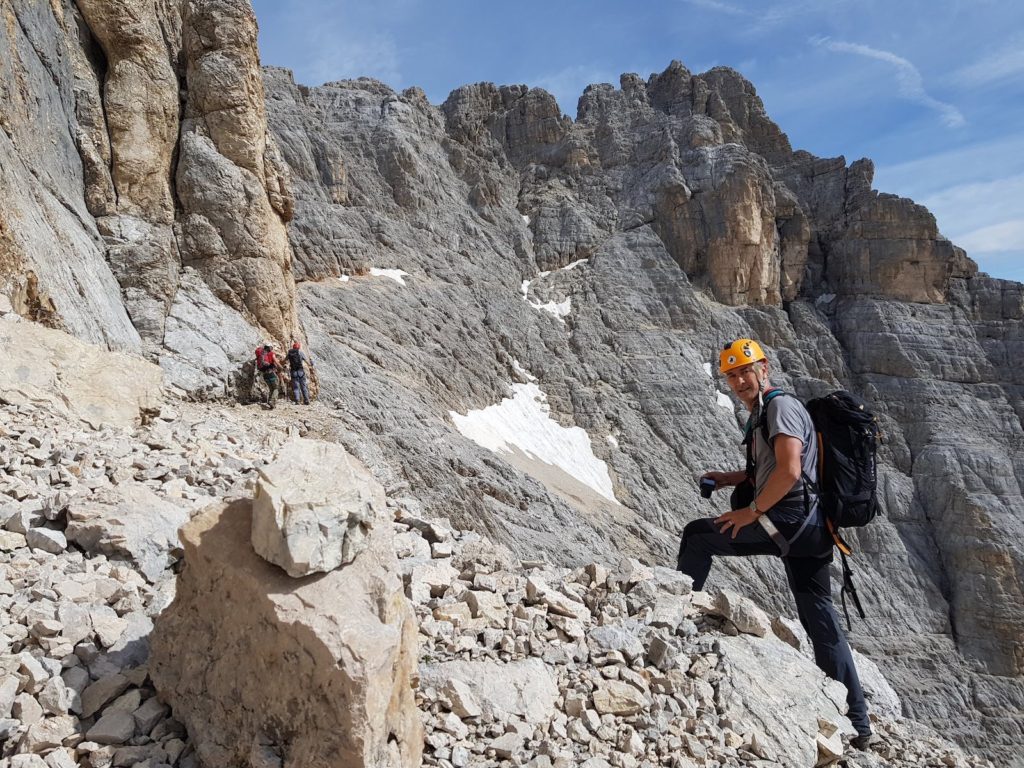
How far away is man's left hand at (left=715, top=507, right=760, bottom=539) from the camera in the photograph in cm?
444

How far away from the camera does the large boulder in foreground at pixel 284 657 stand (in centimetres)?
283

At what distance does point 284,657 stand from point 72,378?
694 centimetres

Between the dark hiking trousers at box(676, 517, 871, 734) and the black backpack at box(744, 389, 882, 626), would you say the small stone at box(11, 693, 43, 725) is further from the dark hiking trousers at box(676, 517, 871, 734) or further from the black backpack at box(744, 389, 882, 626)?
the black backpack at box(744, 389, 882, 626)

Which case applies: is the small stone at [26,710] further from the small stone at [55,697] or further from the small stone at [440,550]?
the small stone at [440,550]

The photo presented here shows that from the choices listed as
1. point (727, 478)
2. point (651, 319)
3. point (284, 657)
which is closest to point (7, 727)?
point (284, 657)

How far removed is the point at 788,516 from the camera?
14.3 feet

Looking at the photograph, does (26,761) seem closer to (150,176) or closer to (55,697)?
(55,697)

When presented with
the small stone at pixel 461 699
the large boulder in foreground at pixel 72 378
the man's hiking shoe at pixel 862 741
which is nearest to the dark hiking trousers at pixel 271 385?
the large boulder in foreground at pixel 72 378

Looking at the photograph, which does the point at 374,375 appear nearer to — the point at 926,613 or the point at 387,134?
the point at 387,134

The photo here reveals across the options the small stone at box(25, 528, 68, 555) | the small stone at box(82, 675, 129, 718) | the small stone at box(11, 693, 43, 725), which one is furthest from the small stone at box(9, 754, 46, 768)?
the small stone at box(25, 528, 68, 555)

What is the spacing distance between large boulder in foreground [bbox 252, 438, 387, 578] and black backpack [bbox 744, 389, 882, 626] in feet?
9.61

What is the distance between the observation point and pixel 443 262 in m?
47.4

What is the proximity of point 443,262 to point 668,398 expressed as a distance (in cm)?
1981

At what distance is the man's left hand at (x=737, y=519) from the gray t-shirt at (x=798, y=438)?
0.14 metres
